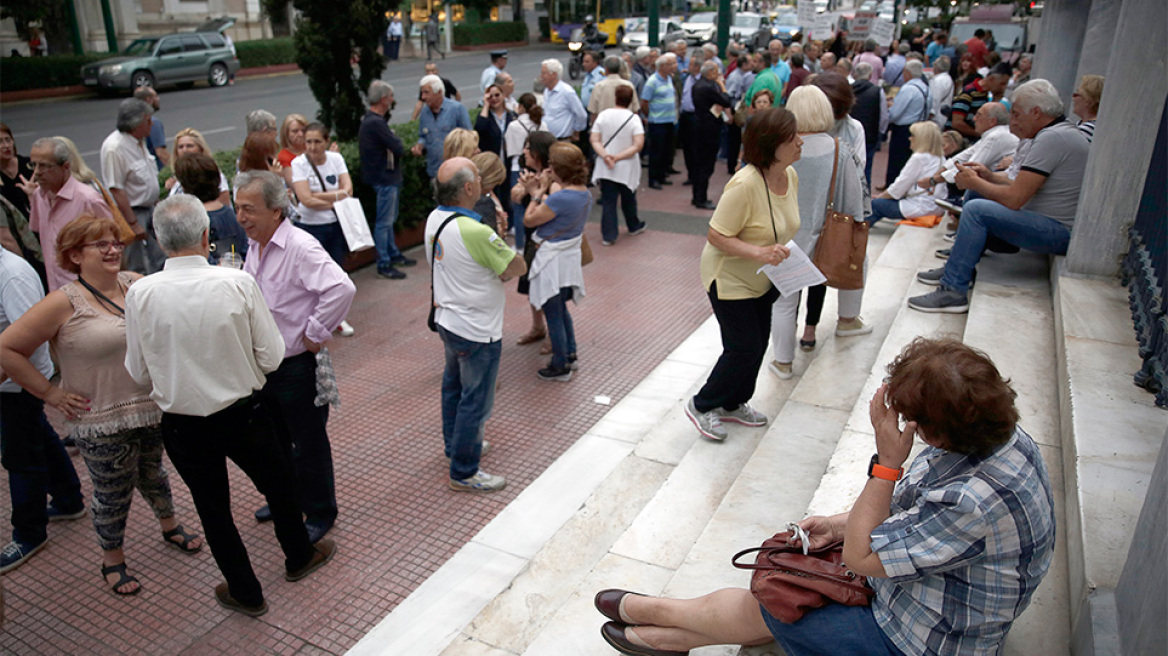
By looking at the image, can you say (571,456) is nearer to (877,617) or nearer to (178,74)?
(877,617)

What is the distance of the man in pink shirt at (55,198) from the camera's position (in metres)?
5.04

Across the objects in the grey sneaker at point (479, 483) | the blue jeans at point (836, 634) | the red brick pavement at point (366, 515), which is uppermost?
the blue jeans at point (836, 634)

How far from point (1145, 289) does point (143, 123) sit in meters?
6.88

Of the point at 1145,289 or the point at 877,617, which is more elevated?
the point at 1145,289

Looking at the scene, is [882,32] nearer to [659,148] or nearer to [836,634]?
[659,148]

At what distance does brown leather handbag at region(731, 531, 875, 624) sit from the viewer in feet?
8.30

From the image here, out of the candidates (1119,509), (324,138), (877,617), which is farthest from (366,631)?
(324,138)

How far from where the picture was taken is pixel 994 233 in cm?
555

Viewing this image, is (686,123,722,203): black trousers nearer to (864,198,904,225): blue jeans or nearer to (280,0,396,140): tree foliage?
(864,198,904,225): blue jeans

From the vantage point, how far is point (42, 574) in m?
4.15

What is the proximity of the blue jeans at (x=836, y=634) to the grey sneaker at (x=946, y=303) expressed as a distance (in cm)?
365

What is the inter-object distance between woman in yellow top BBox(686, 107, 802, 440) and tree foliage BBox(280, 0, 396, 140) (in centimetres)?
675

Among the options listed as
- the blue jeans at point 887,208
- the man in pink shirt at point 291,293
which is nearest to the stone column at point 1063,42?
the blue jeans at point 887,208

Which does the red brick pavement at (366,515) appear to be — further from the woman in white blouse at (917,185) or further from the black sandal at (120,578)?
the woman in white blouse at (917,185)
